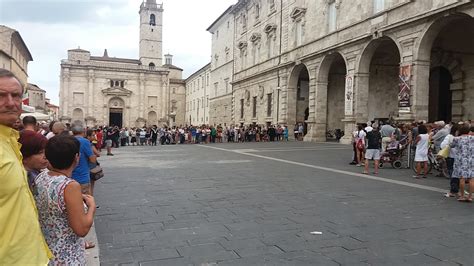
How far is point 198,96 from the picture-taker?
7119 cm

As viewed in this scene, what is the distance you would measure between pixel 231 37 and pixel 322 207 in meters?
43.6

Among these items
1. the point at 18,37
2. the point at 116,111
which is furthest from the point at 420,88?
the point at 116,111

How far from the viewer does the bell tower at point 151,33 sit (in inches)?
3349

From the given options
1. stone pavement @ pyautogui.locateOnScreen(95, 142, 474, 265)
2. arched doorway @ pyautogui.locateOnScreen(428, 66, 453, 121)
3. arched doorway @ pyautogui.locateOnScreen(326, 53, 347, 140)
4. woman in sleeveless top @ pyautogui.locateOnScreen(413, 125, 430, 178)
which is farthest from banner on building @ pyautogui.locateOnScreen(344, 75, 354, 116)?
stone pavement @ pyautogui.locateOnScreen(95, 142, 474, 265)

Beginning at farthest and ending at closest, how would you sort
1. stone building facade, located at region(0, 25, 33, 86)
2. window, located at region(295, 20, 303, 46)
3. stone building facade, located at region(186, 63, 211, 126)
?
1. stone building facade, located at region(186, 63, 211, 126)
2. stone building facade, located at region(0, 25, 33, 86)
3. window, located at region(295, 20, 303, 46)

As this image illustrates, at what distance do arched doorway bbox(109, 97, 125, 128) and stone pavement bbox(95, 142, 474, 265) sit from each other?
65081 millimetres

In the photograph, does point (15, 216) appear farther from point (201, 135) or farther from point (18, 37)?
point (18, 37)

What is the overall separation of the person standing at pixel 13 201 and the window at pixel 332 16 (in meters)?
26.4

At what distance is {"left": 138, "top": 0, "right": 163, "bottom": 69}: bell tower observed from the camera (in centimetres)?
8506

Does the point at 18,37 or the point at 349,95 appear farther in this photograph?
the point at 18,37

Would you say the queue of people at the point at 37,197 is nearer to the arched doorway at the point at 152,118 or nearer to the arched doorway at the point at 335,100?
the arched doorway at the point at 335,100

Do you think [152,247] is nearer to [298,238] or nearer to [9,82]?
[298,238]

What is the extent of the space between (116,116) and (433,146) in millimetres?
67397

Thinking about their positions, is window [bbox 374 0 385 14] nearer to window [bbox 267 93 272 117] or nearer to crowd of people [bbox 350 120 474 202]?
crowd of people [bbox 350 120 474 202]
